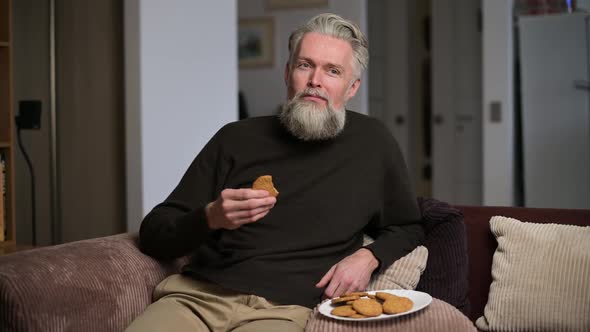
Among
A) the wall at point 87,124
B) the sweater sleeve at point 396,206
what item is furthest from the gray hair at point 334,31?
the wall at point 87,124

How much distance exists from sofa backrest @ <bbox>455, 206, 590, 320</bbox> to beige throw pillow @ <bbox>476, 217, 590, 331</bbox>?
0.07 meters

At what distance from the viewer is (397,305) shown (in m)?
1.59

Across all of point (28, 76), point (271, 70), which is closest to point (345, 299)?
point (28, 76)

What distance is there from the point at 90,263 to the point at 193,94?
1582 millimetres

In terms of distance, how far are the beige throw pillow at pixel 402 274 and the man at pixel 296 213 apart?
33 millimetres

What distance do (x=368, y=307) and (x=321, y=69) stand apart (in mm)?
763

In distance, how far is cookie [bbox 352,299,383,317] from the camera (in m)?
1.55

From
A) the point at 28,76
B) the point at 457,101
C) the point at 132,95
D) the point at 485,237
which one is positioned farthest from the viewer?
the point at 457,101

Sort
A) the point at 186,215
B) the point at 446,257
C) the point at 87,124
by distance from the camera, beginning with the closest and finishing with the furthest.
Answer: the point at 186,215, the point at 446,257, the point at 87,124

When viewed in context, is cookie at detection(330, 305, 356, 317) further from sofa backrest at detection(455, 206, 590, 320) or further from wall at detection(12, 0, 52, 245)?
wall at detection(12, 0, 52, 245)

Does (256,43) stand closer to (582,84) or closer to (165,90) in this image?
(582,84)

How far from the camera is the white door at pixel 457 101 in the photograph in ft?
20.0

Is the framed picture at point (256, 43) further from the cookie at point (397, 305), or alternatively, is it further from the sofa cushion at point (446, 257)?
the cookie at point (397, 305)

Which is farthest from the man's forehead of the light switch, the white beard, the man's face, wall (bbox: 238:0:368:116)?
wall (bbox: 238:0:368:116)
